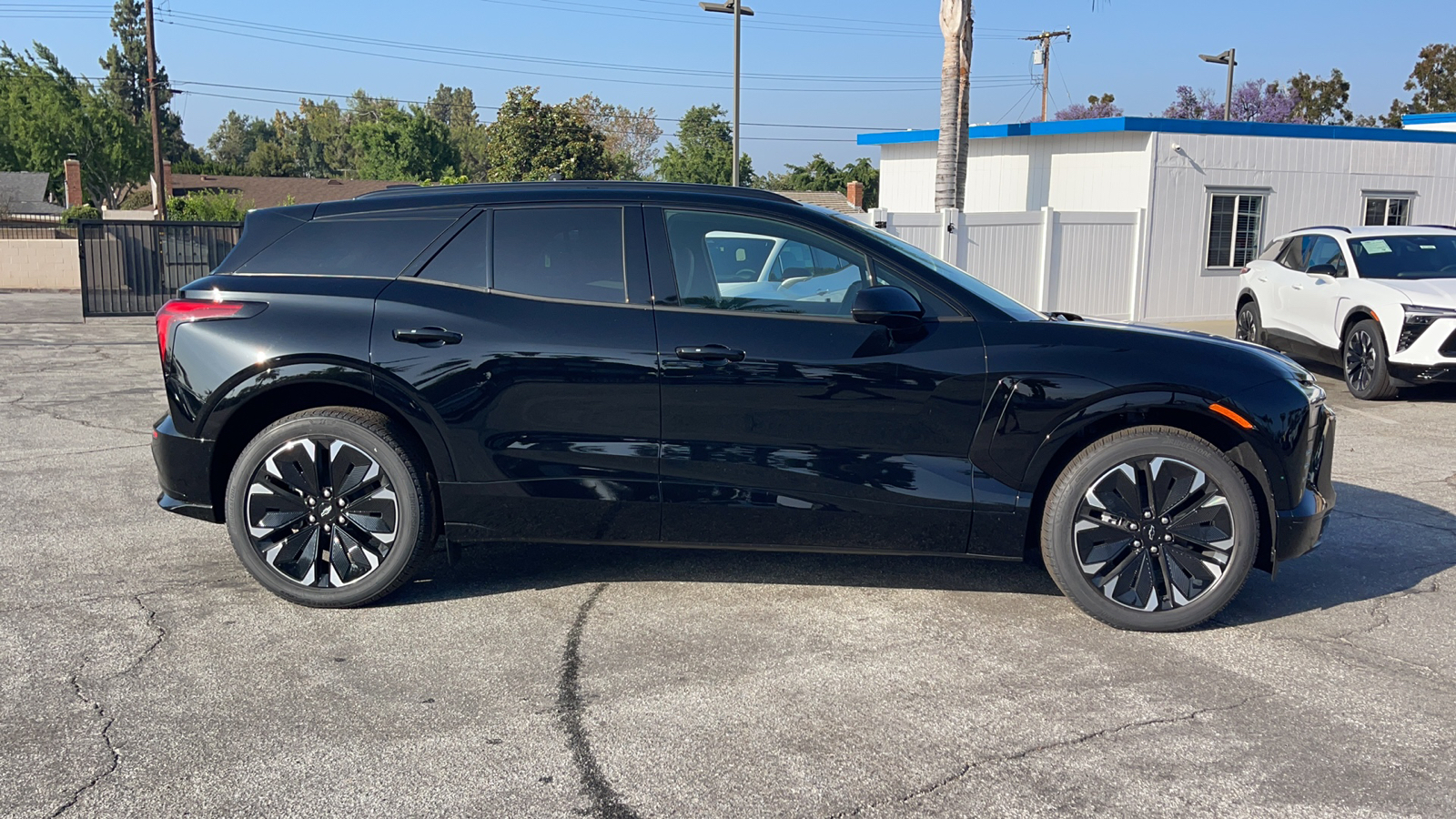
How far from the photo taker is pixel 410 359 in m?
4.59

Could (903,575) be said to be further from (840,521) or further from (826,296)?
(826,296)

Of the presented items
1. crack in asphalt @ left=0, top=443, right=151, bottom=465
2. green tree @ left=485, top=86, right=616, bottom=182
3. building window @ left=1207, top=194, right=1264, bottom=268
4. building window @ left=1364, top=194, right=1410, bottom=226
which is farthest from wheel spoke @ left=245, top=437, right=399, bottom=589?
green tree @ left=485, top=86, right=616, bottom=182

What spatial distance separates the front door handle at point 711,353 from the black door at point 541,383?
5.5 inches

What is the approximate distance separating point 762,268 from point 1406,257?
9.48 meters

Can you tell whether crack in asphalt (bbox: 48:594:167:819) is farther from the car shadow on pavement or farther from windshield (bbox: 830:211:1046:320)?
windshield (bbox: 830:211:1046:320)

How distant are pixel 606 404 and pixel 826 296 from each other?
1.01 metres

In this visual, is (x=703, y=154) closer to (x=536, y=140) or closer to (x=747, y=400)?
(x=536, y=140)

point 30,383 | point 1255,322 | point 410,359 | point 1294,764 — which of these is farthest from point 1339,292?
point 30,383

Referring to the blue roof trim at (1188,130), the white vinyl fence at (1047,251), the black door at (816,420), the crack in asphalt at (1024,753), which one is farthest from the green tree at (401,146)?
the crack in asphalt at (1024,753)

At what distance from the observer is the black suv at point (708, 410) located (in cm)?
445

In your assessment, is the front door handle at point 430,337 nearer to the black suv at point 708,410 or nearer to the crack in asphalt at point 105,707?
the black suv at point 708,410

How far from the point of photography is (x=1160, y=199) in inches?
744

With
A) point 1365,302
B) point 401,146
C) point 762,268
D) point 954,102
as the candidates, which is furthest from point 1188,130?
point 401,146

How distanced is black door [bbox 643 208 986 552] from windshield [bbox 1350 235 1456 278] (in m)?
8.61
